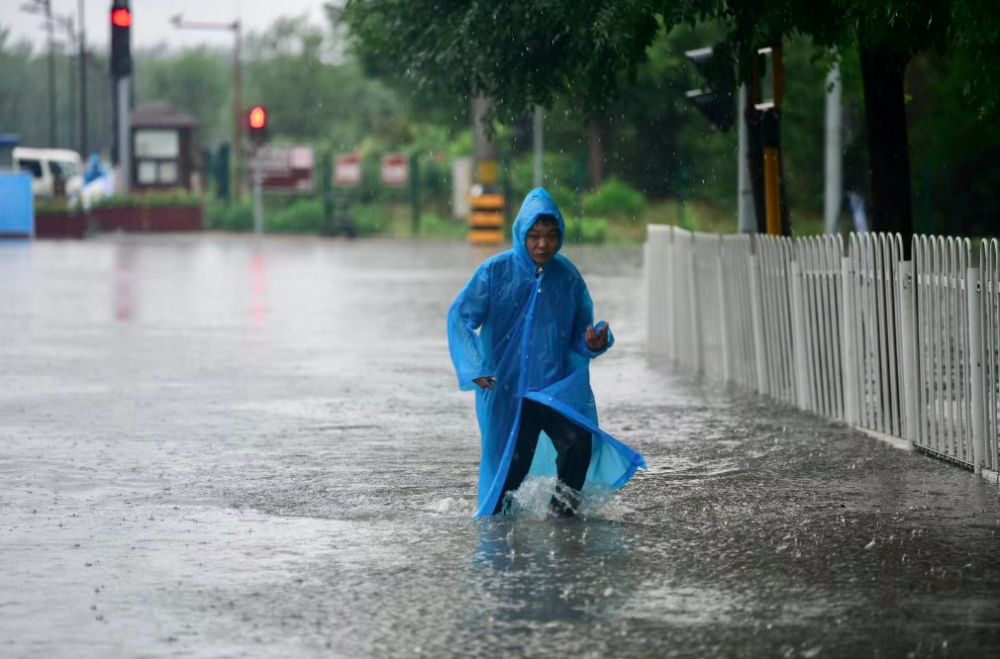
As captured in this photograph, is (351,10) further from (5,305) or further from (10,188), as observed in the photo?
(10,188)

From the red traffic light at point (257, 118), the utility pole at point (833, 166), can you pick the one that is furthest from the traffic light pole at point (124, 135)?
the utility pole at point (833, 166)

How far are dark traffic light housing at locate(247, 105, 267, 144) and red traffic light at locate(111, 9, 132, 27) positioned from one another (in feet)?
19.9

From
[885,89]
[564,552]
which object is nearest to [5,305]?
[885,89]

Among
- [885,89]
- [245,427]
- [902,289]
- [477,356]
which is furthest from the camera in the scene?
[885,89]

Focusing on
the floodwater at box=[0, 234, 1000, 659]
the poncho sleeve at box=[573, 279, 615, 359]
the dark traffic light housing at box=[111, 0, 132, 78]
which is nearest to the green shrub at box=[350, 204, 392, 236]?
the dark traffic light housing at box=[111, 0, 132, 78]

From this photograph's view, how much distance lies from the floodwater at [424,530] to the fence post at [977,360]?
199 mm

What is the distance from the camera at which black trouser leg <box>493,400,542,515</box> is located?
8219 millimetres

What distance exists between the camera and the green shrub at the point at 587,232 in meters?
43.5

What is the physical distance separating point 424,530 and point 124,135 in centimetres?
4697

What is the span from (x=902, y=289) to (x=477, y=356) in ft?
11.0

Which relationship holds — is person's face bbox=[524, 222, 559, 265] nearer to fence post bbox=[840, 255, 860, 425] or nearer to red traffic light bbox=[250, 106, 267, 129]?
fence post bbox=[840, 255, 860, 425]

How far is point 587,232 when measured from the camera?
1740 inches

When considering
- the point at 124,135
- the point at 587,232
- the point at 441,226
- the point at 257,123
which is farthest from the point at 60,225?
the point at 587,232

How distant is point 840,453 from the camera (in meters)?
10.5
